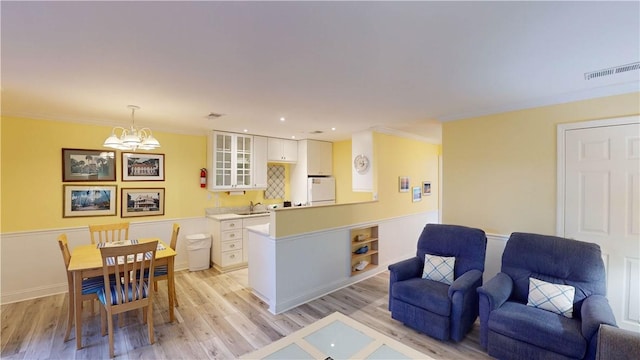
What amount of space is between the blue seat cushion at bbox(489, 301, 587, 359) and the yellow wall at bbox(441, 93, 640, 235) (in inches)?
45.6

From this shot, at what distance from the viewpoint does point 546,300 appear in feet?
7.73

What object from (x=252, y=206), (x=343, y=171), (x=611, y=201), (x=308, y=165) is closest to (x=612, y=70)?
(x=611, y=201)

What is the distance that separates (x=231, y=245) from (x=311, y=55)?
12.2 ft

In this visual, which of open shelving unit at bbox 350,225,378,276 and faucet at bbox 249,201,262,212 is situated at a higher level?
faucet at bbox 249,201,262,212

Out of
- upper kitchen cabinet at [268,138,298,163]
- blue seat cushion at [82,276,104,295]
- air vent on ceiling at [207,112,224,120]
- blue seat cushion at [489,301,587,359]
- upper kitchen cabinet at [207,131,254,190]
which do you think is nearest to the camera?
blue seat cushion at [489,301,587,359]

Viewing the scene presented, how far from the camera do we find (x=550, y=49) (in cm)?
183

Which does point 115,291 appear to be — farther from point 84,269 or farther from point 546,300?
point 546,300

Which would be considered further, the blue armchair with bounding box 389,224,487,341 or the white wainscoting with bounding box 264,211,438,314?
the white wainscoting with bounding box 264,211,438,314

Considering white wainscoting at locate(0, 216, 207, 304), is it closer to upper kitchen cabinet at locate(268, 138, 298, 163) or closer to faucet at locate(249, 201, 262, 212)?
faucet at locate(249, 201, 262, 212)

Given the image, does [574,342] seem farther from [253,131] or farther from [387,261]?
[253,131]

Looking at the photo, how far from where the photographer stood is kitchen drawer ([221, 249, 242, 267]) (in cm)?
458

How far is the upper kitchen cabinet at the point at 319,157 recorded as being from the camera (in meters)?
5.62

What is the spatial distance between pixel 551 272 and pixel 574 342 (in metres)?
0.73

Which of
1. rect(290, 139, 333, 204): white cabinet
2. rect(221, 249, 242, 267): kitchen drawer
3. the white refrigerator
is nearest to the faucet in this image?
rect(290, 139, 333, 204): white cabinet
